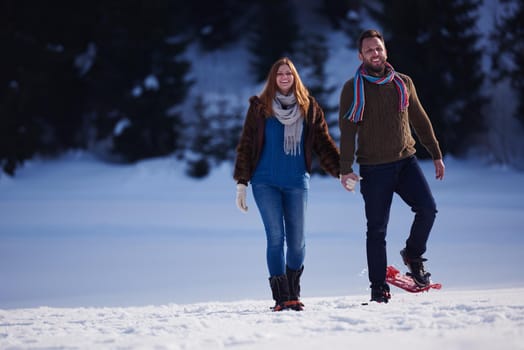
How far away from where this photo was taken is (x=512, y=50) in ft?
58.6

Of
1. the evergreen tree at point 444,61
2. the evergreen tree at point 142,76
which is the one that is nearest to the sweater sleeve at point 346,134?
the evergreen tree at point 444,61

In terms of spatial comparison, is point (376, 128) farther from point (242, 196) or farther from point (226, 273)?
point (226, 273)

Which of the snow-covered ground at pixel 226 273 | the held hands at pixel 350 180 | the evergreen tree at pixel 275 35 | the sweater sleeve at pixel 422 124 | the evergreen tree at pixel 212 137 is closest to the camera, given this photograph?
the snow-covered ground at pixel 226 273

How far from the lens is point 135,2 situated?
2105 centimetres

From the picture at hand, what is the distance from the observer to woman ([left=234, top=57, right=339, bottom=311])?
381 centimetres

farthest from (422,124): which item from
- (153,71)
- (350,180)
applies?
(153,71)

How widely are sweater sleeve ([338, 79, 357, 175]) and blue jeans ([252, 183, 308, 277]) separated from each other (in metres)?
0.30

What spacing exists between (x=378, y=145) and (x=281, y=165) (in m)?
0.61

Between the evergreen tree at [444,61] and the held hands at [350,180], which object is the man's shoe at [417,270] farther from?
the evergreen tree at [444,61]

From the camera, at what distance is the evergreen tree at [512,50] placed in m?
17.2

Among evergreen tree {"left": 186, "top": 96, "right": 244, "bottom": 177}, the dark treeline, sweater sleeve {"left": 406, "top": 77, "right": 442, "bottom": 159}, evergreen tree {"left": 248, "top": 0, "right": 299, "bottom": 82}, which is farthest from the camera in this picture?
evergreen tree {"left": 248, "top": 0, "right": 299, "bottom": 82}

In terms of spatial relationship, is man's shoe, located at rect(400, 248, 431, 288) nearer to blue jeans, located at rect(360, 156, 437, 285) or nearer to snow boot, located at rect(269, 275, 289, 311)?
blue jeans, located at rect(360, 156, 437, 285)

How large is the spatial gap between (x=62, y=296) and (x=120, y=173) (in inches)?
549

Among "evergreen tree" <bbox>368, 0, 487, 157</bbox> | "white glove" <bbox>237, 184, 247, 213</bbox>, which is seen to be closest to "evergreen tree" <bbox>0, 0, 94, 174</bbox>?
"evergreen tree" <bbox>368, 0, 487, 157</bbox>
